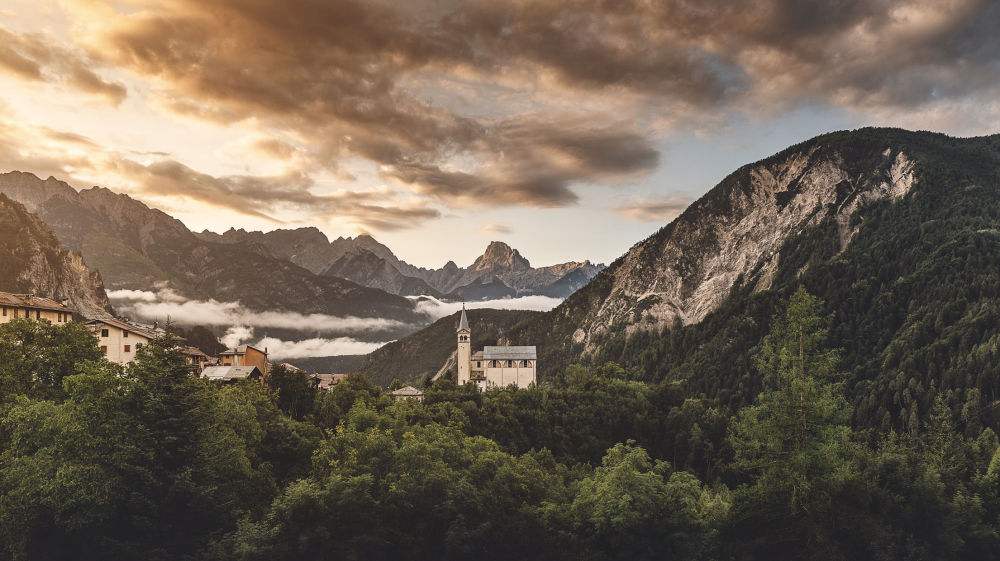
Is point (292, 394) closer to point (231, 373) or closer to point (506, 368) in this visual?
point (231, 373)

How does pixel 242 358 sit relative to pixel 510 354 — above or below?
below

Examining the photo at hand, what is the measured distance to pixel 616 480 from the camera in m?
57.6

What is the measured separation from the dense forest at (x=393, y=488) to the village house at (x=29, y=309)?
39228 millimetres

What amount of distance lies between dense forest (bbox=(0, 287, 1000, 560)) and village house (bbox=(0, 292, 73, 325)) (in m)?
39.2

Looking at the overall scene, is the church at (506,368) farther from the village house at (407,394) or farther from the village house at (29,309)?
the village house at (29,309)

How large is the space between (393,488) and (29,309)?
85.5 meters

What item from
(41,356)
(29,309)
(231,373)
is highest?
(29,309)

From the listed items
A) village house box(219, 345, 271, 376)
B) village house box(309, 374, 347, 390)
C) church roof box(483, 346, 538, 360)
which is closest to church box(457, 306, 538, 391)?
church roof box(483, 346, 538, 360)

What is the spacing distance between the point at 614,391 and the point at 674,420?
1472 centimetres

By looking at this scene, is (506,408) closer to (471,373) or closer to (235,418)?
(471,373)

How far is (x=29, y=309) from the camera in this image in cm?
10219

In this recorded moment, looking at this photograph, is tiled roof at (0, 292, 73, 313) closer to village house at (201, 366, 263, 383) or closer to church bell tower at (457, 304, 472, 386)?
village house at (201, 366, 263, 383)

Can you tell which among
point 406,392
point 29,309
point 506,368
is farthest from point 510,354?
point 29,309

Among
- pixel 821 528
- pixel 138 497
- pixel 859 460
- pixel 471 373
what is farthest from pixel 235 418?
pixel 471 373
